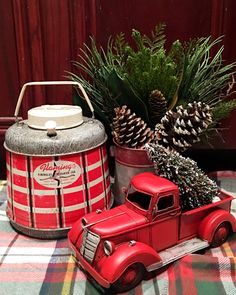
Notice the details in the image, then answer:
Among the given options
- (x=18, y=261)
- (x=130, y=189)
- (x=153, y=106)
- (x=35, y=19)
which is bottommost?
(x=18, y=261)

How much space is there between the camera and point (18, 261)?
2.07 ft

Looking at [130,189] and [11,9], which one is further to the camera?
[11,9]

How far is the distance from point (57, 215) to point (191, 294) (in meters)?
0.26

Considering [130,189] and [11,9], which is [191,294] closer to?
[130,189]

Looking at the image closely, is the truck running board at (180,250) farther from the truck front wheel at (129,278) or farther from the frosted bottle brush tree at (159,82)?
the frosted bottle brush tree at (159,82)

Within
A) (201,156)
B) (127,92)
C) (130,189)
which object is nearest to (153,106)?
(127,92)

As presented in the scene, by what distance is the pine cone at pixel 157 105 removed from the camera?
2.20ft

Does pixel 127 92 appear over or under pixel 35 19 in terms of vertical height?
under

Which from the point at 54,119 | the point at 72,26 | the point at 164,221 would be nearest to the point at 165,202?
the point at 164,221

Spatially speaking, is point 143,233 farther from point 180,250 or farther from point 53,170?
point 53,170

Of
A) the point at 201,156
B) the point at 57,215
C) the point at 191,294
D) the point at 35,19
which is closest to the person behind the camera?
the point at 191,294

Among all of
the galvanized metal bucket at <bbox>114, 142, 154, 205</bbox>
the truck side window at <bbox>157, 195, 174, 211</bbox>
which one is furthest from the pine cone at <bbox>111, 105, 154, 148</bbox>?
the truck side window at <bbox>157, 195, 174, 211</bbox>

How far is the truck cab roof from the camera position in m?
0.58

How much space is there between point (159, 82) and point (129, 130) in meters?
0.10
